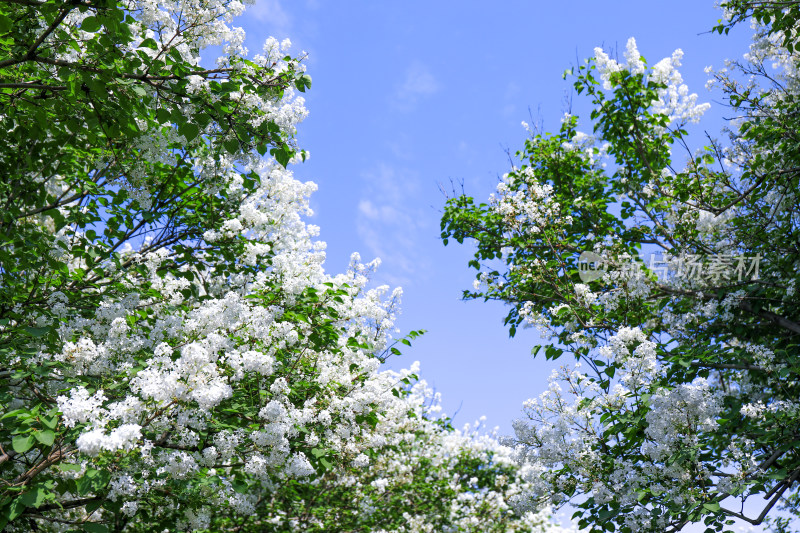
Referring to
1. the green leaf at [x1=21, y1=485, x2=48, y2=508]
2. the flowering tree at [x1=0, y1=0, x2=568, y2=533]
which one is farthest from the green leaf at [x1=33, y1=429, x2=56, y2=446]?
the green leaf at [x1=21, y1=485, x2=48, y2=508]

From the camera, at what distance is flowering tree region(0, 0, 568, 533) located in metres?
4.46

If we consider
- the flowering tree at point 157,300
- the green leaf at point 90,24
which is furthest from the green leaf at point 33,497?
the green leaf at point 90,24

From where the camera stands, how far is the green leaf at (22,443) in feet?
13.2

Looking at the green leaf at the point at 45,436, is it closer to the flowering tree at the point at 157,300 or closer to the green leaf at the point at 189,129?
the flowering tree at the point at 157,300

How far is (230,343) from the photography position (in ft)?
16.1

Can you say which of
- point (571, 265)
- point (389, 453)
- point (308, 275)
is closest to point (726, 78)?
point (571, 265)

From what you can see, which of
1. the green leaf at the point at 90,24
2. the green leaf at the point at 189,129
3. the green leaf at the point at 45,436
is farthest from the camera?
the green leaf at the point at 189,129

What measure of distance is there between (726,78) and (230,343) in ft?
25.9

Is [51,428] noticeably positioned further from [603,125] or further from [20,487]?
[603,125]

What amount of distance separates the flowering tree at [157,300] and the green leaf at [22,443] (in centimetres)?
2

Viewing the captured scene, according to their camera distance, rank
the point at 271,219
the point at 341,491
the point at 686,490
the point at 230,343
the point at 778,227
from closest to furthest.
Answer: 1. the point at 230,343
2. the point at 686,490
3. the point at 778,227
4. the point at 271,219
5. the point at 341,491

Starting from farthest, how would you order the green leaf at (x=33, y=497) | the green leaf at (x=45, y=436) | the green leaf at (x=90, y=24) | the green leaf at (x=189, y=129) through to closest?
the green leaf at (x=189, y=129), the green leaf at (x=33, y=497), the green leaf at (x=90, y=24), the green leaf at (x=45, y=436)

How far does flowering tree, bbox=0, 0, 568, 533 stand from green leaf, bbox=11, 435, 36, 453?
2 cm

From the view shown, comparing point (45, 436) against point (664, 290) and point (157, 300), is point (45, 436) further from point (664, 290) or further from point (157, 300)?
point (664, 290)
